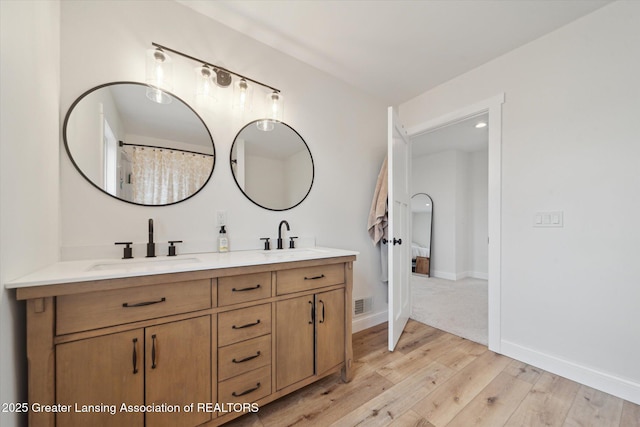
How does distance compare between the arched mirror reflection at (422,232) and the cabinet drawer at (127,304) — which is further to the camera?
the arched mirror reflection at (422,232)

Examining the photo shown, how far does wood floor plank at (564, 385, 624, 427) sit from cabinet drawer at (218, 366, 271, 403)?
5.40ft

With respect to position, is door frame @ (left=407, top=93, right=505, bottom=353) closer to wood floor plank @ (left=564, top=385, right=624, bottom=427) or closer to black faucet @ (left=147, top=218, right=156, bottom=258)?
wood floor plank @ (left=564, top=385, right=624, bottom=427)

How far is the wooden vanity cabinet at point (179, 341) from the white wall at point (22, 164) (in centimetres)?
9

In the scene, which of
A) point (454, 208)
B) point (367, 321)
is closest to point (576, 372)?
point (367, 321)

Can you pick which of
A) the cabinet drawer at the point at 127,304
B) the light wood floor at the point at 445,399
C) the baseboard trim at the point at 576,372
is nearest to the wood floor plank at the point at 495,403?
the light wood floor at the point at 445,399

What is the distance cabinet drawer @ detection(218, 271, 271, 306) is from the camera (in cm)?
118

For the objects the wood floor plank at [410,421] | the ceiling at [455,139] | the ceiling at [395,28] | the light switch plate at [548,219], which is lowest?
the wood floor plank at [410,421]

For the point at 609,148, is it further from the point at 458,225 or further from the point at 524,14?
the point at 458,225

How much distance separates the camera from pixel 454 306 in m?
3.04

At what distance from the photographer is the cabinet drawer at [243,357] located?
117 centimetres

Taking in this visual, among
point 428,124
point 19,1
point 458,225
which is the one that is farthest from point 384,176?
point 458,225

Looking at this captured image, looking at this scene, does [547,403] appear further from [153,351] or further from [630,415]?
[153,351]

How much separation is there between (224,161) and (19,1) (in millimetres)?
Answer: 1017

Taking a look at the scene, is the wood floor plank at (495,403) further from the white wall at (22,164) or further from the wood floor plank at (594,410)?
the white wall at (22,164)
